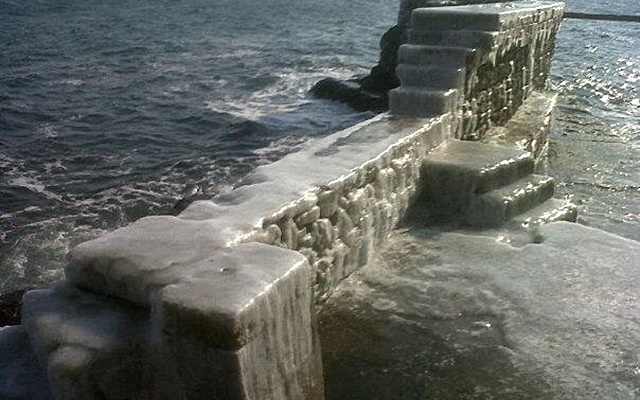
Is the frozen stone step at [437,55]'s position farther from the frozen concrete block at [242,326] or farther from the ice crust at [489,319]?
the frozen concrete block at [242,326]

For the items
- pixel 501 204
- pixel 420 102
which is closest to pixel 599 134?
pixel 420 102

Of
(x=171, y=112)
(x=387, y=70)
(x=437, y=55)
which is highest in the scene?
(x=437, y=55)

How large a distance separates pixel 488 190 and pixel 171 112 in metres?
14.8

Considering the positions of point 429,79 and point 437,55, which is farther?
point 437,55

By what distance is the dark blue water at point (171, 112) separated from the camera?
11.3 metres

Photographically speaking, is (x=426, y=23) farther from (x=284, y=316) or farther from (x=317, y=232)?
(x=284, y=316)

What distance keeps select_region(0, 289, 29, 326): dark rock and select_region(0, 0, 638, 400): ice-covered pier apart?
14.8 feet

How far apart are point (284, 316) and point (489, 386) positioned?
4.23 feet

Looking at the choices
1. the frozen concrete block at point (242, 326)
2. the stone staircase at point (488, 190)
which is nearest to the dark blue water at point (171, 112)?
the stone staircase at point (488, 190)

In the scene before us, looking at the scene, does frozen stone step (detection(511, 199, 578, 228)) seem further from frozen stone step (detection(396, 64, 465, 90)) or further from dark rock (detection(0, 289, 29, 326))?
dark rock (detection(0, 289, 29, 326))

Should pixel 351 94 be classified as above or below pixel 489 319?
below

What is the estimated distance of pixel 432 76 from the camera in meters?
6.44

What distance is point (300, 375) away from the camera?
305 centimetres

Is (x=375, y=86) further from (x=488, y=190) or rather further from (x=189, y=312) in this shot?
(x=189, y=312)
